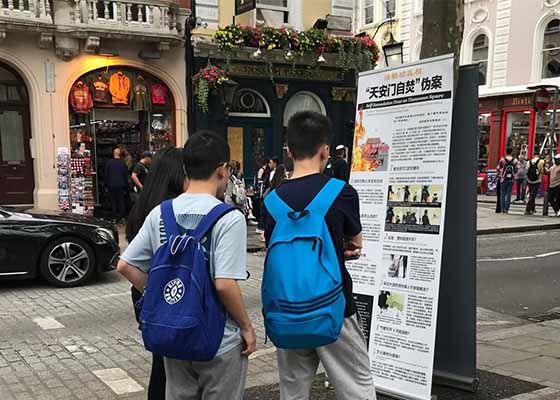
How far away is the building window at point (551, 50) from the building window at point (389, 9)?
343 inches

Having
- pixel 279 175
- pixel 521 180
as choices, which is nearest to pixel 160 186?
pixel 279 175

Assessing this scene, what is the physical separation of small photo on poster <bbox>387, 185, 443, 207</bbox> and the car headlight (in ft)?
17.4

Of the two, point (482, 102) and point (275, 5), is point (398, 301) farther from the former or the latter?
point (482, 102)

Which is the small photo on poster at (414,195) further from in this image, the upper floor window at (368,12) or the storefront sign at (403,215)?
the upper floor window at (368,12)

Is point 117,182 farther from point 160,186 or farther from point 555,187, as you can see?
point 555,187

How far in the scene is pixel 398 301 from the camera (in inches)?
140

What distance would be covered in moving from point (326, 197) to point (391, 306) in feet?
4.49

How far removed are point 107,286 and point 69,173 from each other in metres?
5.91

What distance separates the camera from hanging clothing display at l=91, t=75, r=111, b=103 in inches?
532

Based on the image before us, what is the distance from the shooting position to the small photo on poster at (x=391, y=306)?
3545 millimetres

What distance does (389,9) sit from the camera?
30375mm

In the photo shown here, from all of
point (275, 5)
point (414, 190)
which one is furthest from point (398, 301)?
point (275, 5)

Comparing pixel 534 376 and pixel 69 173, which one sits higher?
pixel 69 173

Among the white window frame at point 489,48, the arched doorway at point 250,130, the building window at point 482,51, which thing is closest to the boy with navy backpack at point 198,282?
the arched doorway at point 250,130
